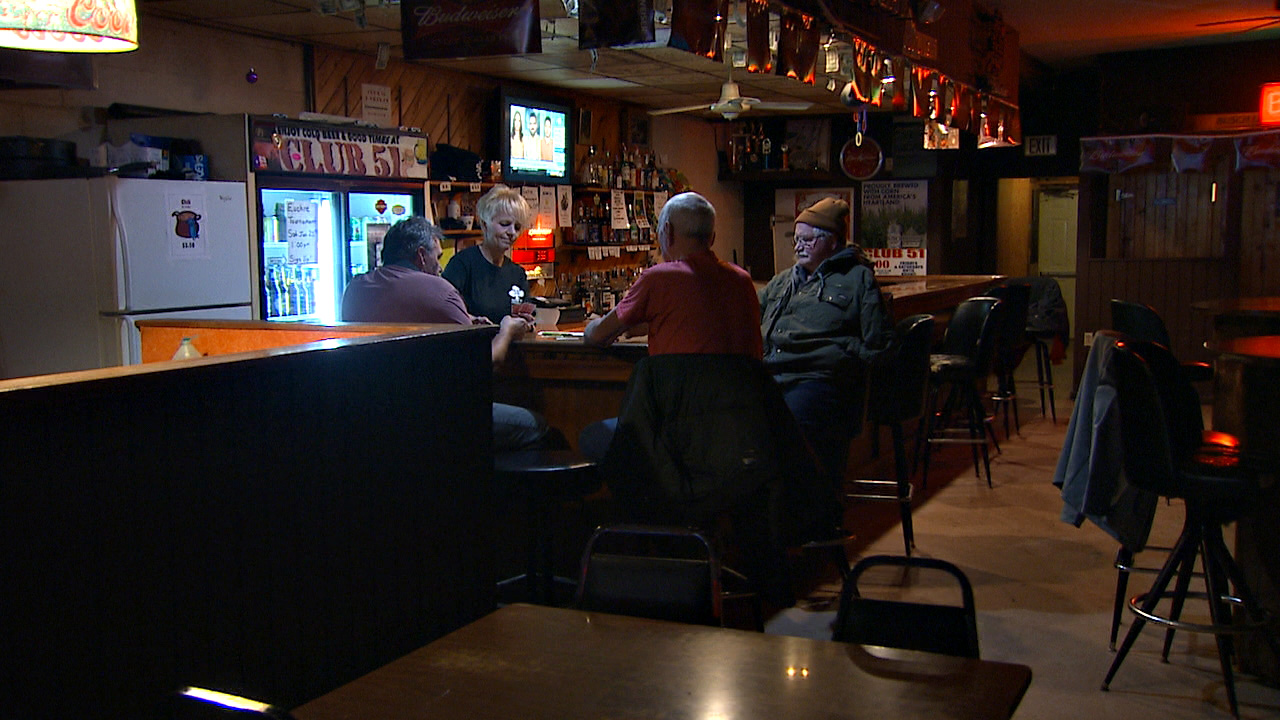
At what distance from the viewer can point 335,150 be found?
19.2 ft

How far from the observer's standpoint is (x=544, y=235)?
28.4 ft

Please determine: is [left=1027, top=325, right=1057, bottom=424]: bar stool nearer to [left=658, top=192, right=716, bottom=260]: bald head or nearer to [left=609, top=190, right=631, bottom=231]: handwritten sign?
[left=609, top=190, right=631, bottom=231]: handwritten sign

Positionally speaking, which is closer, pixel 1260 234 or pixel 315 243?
pixel 315 243

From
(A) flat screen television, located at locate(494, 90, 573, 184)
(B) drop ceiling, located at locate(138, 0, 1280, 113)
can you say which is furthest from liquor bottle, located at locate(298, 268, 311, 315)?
(A) flat screen television, located at locate(494, 90, 573, 184)

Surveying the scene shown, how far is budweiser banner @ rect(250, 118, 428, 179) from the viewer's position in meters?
5.45

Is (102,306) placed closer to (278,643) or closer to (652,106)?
(278,643)

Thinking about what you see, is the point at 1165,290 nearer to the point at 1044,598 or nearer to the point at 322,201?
the point at 1044,598

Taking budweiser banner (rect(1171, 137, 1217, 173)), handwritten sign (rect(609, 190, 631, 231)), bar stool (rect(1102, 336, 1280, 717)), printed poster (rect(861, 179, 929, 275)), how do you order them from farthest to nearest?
1. printed poster (rect(861, 179, 929, 275))
2. handwritten sign (rect(609, 190, 631, 231))
3. budweiser banner (rect(1171, 137, 1217, 173))
4. bar stool (rect(1102, 336, 1280, 717))

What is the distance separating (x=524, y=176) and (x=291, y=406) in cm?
573

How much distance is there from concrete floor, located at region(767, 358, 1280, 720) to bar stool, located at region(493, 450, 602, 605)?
2.87 feet

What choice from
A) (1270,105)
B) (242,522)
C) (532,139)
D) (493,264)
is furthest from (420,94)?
(1270,105)

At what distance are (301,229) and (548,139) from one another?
302 cm

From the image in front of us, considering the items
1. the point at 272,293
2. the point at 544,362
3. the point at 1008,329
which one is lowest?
the point at 1008,329

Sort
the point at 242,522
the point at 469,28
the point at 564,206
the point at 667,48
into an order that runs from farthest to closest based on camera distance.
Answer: the point at 564,206, the point at 667,48, the point at 469,28, the point at 242,522
